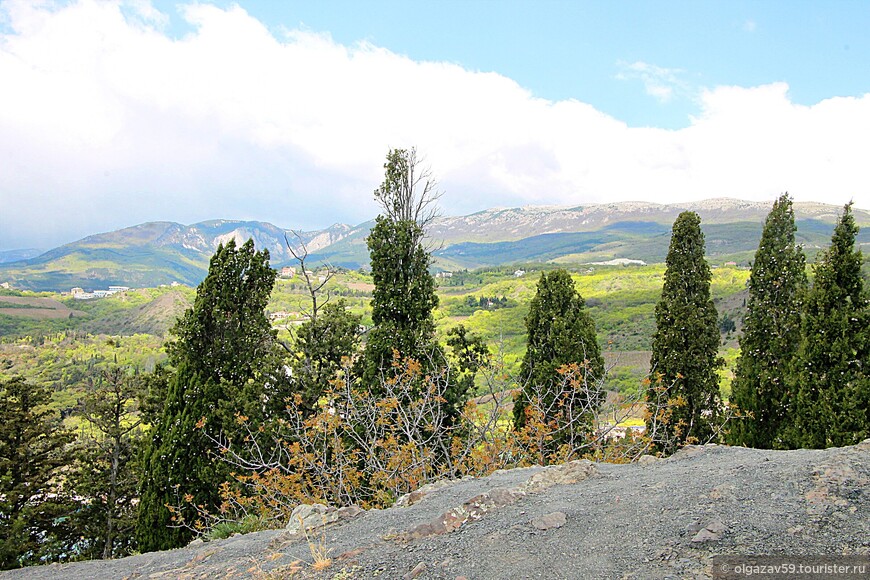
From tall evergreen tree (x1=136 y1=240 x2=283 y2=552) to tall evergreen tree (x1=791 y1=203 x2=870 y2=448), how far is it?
11.8 meters

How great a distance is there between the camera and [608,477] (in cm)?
590

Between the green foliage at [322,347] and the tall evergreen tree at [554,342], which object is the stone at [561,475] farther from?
the green foliage at [322,347]

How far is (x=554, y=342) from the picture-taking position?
45.9 ft

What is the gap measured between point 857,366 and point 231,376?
1376 cm

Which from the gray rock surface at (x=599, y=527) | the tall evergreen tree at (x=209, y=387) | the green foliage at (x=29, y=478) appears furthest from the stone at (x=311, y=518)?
the green foliage at (x=29, y=478)

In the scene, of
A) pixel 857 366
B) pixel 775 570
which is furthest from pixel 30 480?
pixel 857 366

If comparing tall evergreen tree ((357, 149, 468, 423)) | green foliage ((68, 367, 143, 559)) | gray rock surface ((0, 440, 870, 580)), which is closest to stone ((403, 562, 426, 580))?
gray rock surface ((0, 440, 870, 580))

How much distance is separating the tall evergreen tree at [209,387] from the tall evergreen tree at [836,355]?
38.7 ft

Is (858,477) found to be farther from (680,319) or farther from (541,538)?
(680,319)

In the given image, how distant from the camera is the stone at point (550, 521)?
174 inches

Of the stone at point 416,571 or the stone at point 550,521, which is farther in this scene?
the stone at point 550,521

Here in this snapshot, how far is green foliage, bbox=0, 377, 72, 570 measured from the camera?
13.3 metres

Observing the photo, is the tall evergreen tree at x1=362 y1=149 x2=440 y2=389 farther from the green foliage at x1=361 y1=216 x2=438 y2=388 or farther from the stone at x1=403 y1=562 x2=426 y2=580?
the stone at x1=403 y1=562 x2=426 y2=580

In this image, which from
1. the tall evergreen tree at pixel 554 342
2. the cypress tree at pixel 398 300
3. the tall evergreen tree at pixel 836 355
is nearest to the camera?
the tall evergreen tree at pixel 836 355
